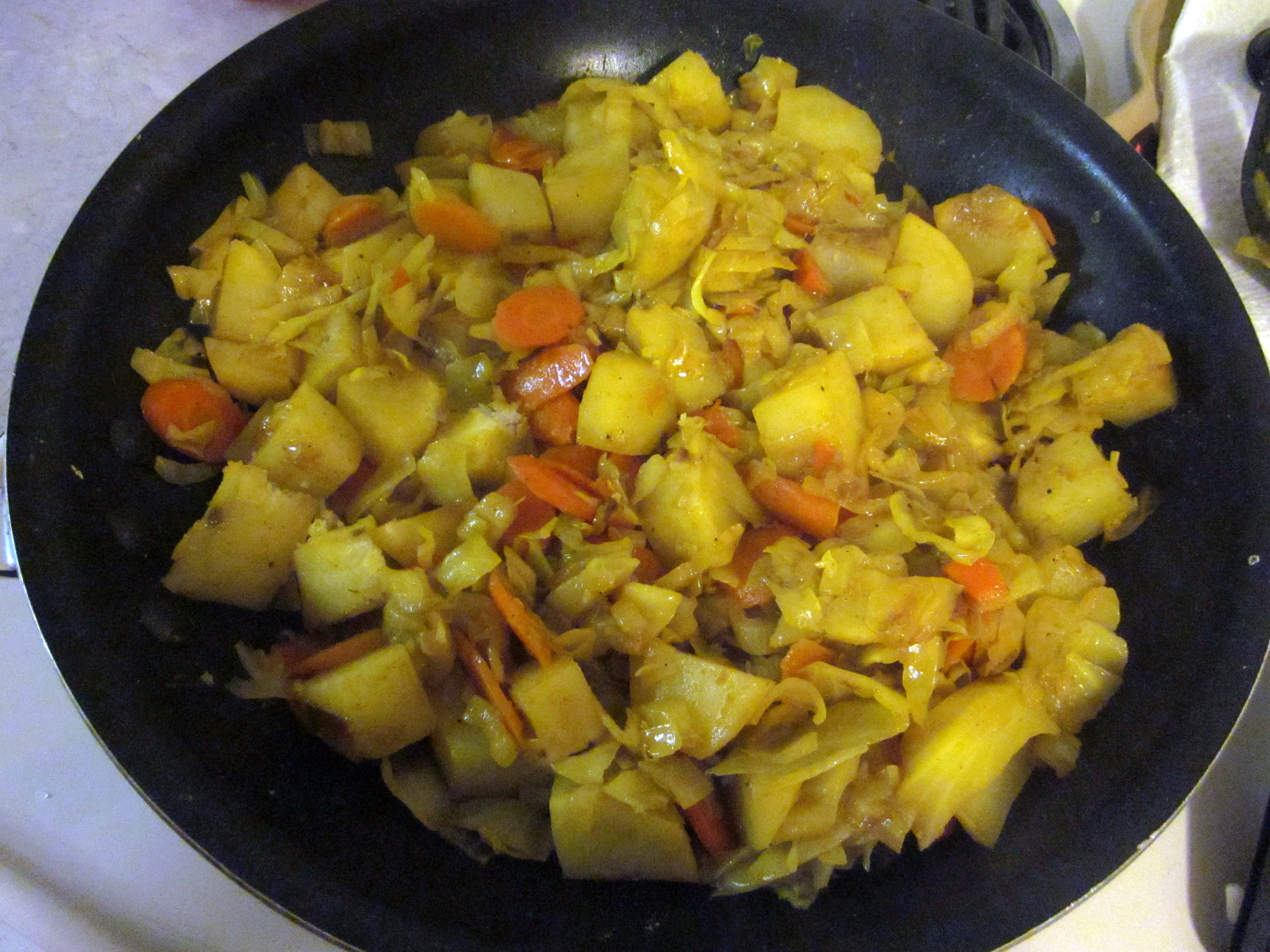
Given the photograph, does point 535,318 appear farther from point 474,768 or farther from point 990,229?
point 990,229

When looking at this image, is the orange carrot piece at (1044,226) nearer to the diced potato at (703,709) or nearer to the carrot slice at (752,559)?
the carrot slice at (752,559)

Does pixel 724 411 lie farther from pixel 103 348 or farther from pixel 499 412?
pixel 103 348

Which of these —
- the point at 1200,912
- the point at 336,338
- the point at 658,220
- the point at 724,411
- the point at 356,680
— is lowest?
the point at 1200,912

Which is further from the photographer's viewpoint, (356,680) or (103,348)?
(103,348)

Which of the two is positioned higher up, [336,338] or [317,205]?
[317,205]

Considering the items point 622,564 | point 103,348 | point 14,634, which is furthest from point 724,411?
point 14,634

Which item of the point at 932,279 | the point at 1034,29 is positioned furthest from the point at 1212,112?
the point at 932,279
